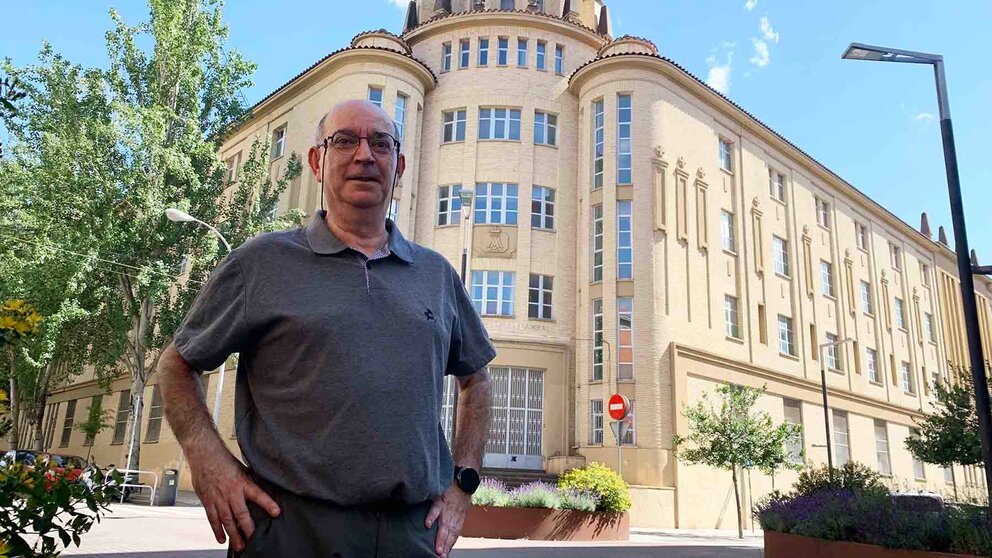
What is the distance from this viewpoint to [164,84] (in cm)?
2556

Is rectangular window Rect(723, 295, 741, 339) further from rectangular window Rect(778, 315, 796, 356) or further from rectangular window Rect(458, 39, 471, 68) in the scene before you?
rectangular window Rect(458, 39, 471, 68)

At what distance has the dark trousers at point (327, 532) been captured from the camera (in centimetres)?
185

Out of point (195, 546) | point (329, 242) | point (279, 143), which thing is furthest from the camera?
point (279, 143)

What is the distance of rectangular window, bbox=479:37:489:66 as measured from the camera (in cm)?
3316

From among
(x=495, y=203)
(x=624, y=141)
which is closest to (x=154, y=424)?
(x=495, y=203)

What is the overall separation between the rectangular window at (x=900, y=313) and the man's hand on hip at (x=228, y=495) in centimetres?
5047

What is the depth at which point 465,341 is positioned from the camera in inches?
103

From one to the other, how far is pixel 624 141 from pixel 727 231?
7.21m

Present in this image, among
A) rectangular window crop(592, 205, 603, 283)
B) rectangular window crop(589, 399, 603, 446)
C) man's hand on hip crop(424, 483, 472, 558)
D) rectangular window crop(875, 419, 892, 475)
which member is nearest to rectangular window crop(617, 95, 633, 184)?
rectangular window crop(592, 205, 603, 283)

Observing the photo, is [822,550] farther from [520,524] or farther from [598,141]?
[598,141]

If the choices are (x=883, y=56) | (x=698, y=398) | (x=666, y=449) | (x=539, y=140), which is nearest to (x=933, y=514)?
(x=883, y=56)

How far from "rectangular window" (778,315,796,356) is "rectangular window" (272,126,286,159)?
84.9 ft

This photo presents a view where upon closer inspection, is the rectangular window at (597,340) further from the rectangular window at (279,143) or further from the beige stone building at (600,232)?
the rectangular window at (279,143)

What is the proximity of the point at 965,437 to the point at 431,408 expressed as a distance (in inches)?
1127
